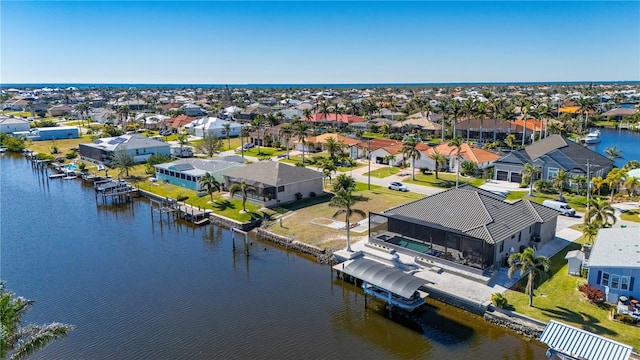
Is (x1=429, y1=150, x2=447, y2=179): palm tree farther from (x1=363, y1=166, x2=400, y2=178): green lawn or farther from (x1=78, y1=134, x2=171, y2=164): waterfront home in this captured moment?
(x1=78, y1=134, x2=171, y2=164): waterfront home

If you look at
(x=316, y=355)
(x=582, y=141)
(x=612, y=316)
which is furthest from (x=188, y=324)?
(x=582, y=141)

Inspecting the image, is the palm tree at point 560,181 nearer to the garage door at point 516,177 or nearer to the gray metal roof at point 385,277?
→ the garage door at point 516,177

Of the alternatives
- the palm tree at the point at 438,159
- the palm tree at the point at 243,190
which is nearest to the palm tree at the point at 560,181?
the palm tree at the point at 438,159

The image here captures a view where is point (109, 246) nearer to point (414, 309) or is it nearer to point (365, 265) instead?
point (365, 265)

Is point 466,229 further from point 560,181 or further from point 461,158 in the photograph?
point 461,158

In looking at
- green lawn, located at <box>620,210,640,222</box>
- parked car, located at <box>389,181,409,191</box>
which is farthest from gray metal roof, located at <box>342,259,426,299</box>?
green lawn, located at <box>620,210,640,222</box>

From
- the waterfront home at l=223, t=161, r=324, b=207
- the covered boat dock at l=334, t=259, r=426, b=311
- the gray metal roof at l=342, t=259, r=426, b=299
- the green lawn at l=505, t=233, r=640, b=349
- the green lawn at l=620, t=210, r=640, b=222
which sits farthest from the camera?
the waterfront home at l=223, t=161, r=324, b=207

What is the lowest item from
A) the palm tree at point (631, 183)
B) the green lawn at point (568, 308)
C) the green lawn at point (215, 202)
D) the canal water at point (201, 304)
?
the canal water at point (201, 304)
